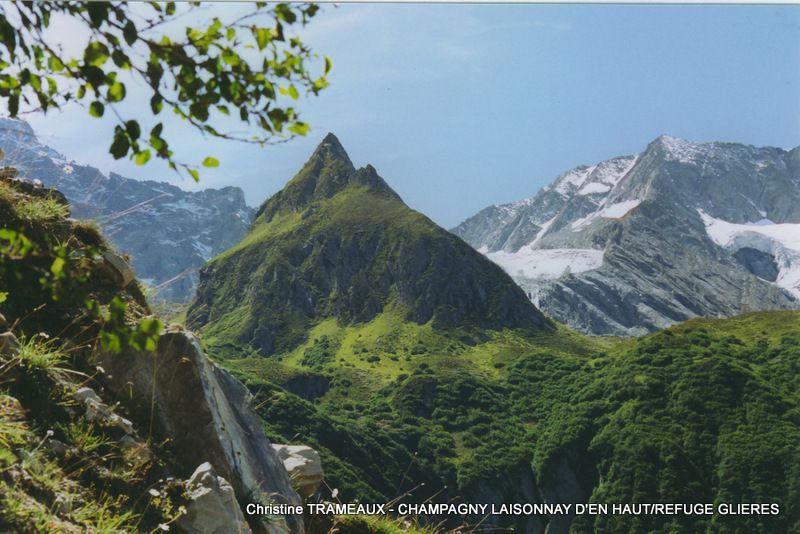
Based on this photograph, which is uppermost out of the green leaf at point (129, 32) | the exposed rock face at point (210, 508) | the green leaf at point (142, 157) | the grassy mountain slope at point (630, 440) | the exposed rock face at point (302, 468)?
the green leaf at point (129, 32)

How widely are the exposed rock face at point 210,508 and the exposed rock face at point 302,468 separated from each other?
11.2ft

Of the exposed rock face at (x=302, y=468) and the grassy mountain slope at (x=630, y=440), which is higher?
the exposed rock face at (x=302, y=468)

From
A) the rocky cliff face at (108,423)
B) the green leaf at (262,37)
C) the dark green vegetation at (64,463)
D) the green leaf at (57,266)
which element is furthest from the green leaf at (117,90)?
the dark green vegetation at (64,463)

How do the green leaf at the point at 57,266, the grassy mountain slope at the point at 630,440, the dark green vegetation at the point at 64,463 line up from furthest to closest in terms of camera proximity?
1. the grassy mountain slope at the point at 630,440
2. the dark green vegetation at the point at 64,463
3. the green leaf at the point at 57,266

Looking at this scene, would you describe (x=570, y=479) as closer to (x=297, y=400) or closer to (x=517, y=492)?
(x=517, y=492)

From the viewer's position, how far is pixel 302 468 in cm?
1187

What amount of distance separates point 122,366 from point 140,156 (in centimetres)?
573

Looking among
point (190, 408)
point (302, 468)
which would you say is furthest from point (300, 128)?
point (302, 468)

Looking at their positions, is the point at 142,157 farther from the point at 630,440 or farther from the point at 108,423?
the point at 630,440

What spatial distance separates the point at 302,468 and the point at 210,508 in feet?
14.9

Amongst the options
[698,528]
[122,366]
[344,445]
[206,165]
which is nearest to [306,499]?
[122,366]

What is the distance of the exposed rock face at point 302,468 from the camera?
452 inches

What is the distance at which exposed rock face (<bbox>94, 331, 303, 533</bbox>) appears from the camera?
28.8 ft

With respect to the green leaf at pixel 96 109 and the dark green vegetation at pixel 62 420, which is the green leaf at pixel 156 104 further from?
the dark green vegetation at pixel 62 420
